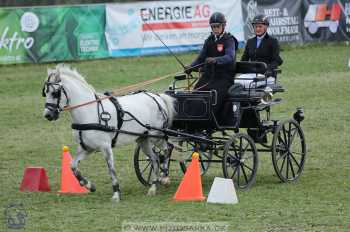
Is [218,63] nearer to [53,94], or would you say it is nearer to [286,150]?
[286,150]

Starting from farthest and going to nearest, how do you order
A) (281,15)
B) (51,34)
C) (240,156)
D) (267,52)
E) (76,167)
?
(281,15) → (51,34) → (267,52) → (240,156) → (76,167)

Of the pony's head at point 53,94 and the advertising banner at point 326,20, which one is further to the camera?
the advertising banner at point 326,20

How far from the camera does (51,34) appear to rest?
25984 mm

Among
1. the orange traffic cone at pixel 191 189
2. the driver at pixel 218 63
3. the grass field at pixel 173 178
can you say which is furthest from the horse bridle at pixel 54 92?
the driver at pixel 218 63

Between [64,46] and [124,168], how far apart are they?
44.3 feet

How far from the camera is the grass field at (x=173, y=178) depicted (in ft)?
31.0

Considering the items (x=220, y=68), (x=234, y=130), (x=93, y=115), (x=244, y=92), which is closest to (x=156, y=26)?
(x=220, y=68)

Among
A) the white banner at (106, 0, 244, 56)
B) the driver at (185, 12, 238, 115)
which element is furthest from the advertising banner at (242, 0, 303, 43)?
the driver at (185, 12, 238, 115)

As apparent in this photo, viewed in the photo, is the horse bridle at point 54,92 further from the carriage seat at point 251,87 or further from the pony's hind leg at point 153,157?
the carriage seat at point 251,87

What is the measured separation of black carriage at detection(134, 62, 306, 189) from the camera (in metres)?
11.3

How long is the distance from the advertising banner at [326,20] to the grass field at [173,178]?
6912mm

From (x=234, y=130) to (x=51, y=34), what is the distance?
15.3 metres

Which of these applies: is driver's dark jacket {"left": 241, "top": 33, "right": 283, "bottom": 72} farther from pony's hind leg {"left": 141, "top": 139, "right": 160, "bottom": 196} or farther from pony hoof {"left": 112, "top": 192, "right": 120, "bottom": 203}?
pony hoof {"left": 112, "top": 192, "right": 120, "bottom": 203}

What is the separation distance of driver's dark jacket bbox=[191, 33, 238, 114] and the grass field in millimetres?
1264
